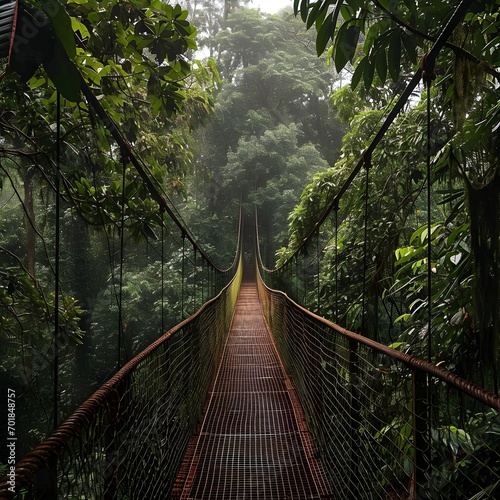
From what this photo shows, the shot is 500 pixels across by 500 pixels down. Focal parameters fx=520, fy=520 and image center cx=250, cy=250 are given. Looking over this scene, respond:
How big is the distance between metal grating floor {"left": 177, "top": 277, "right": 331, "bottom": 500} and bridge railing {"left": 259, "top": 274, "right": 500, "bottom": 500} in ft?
0.30

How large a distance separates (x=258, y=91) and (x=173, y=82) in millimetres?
16850

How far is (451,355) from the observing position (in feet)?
4.35

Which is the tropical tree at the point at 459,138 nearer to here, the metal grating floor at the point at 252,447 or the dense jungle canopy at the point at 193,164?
the dense jungle canopy at the point at 193,164

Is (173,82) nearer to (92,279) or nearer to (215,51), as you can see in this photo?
(92,279)

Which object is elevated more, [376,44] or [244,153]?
[244,153]

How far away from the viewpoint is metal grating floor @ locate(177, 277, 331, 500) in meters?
1.63

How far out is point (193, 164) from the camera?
14.0 feet

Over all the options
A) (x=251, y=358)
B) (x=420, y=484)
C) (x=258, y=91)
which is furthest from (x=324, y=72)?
(x=420, y=484)

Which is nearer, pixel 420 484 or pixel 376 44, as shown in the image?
pixel 420 484

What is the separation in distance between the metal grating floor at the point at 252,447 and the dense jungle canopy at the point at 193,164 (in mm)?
504

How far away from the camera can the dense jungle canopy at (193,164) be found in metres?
0.95

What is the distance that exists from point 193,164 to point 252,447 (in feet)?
8.93

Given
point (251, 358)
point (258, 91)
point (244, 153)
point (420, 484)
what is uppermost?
point (258, 91)

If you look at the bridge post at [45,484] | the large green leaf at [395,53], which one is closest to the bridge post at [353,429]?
the large green leaf at [395,53]
